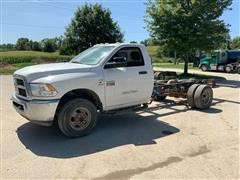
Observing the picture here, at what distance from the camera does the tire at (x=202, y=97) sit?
864 cm

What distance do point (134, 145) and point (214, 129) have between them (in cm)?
230

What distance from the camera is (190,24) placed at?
1841 centimetres

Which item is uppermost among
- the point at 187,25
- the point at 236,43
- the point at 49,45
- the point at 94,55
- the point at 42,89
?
the point at 236,43

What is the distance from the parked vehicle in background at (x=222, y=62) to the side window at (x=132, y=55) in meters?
22.3

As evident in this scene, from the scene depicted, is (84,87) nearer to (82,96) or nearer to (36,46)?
(82,96)

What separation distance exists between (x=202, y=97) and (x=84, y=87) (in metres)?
4.37

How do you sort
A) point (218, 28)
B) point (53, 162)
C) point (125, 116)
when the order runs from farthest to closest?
point (218, 28)
point (125, 116)
point (53, 162)

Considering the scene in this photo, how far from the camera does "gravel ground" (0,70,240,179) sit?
14.5ft

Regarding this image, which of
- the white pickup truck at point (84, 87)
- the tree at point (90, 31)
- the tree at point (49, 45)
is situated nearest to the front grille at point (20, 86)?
the white pickup truck at point (84, 87)

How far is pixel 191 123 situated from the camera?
23.7ft

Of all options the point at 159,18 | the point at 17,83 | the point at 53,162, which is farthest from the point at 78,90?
the point at 159,18

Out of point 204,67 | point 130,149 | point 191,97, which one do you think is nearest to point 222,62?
point 204,67

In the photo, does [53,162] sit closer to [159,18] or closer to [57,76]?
[57,76]

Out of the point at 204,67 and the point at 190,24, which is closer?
the point at 190,24
